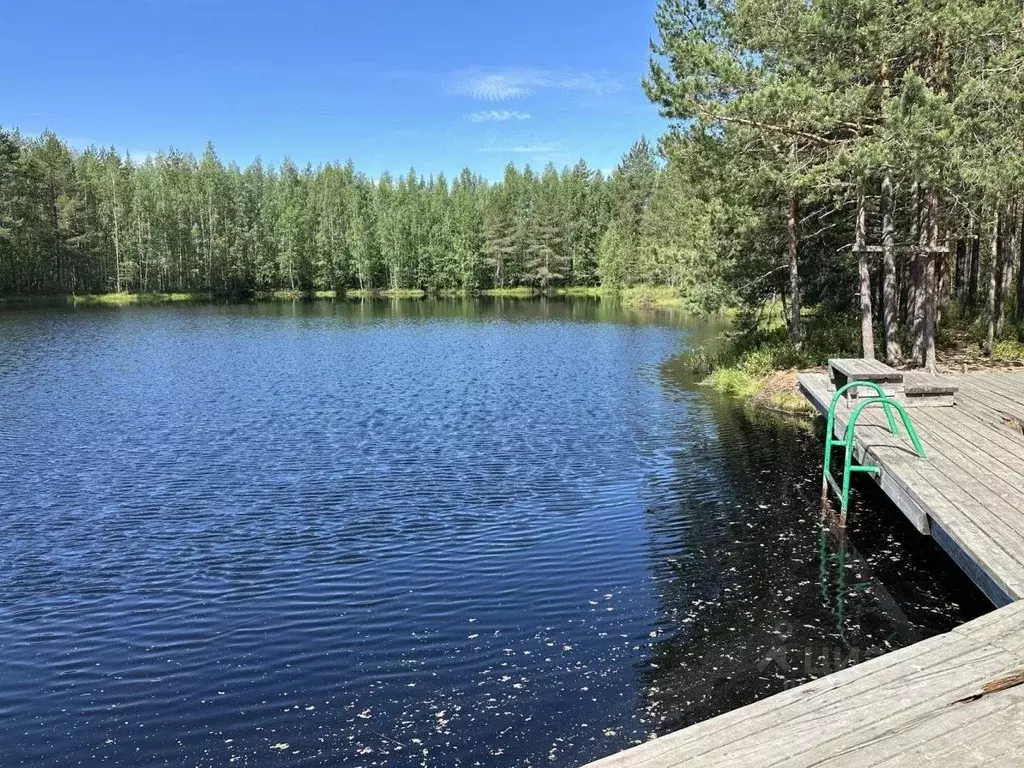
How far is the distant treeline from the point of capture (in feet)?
265

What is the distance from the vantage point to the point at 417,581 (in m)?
10.1

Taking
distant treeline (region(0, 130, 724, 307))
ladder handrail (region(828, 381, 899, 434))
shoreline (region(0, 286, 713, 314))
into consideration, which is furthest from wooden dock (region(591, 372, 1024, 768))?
distant treeline (region(0, 130, 724, 307))

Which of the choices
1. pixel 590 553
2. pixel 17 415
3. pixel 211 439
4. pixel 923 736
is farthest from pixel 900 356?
pixel 17 415

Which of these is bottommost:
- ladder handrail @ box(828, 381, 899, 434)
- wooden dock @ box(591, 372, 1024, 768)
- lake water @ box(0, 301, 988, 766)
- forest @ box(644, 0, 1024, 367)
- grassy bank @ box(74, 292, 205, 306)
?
lake water @ box(0, 301, 988, 766)

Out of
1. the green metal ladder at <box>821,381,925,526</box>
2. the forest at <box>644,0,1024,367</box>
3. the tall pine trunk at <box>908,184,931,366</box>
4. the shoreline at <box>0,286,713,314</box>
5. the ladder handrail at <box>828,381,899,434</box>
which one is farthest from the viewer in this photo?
the shoreline at <box>0,286,713,314</box>

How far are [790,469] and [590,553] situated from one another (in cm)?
633

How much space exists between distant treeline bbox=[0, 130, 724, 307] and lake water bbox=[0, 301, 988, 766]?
6031cm

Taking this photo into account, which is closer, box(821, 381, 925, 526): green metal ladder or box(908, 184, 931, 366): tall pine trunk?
box(821, 381, 925, 526): green metal ladder

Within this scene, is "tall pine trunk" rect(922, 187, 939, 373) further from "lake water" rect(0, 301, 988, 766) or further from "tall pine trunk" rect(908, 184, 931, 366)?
"lake water" rect(0, 301, 988, 766)

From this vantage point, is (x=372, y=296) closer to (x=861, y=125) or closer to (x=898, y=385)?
(x=861, y=125)

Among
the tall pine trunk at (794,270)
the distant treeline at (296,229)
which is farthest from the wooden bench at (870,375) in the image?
the distant treeline at (296,229)

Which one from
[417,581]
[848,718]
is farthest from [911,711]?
[417,581]

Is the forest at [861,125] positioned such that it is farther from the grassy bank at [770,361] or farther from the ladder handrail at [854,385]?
the ladder handrail at [854,385]

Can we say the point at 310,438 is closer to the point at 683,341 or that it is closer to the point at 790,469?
the point at 790,469
